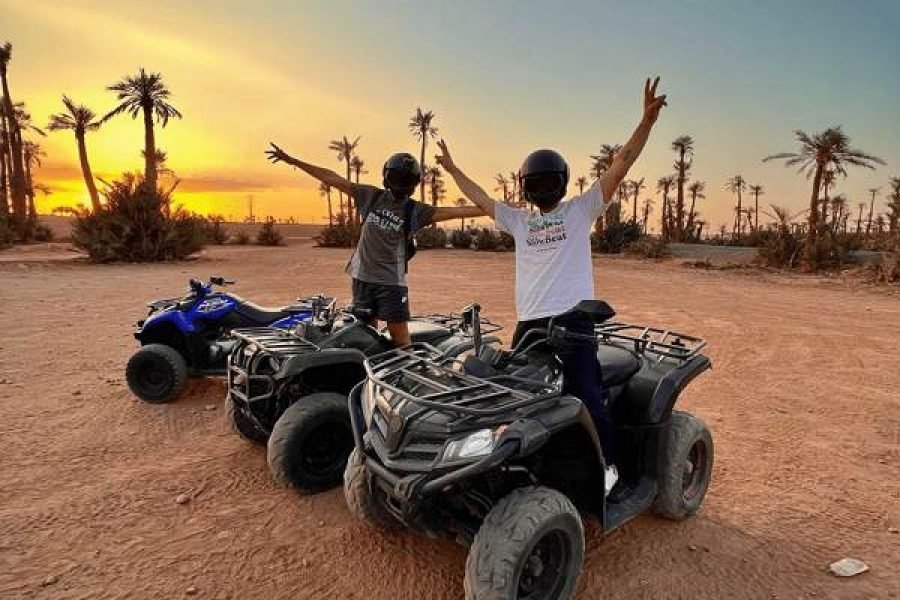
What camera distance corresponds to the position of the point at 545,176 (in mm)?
3125

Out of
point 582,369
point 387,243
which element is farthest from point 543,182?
point 387,243

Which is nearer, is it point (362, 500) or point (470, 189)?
point (362, 500)

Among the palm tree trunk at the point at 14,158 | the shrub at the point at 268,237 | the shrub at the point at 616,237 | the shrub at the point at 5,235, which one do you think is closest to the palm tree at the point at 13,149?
the palm tree trunk at the point at 14,158

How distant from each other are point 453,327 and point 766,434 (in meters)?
2.91

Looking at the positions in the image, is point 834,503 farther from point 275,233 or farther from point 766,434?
point 275,233

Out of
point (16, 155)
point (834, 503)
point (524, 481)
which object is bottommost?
point (834, 503)

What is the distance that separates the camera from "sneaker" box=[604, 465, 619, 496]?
10.2 ft

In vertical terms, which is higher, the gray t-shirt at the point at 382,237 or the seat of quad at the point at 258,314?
the gray t-shirt at the point at 382,237

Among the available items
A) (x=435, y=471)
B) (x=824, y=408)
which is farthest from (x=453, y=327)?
(x=824, y=408)

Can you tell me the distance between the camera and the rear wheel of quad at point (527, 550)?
2.28 metres

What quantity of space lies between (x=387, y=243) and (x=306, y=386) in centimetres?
129

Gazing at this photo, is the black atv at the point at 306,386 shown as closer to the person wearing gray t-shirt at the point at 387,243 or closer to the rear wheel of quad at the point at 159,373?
the person wearing gray t-shirt at the point at 387,243

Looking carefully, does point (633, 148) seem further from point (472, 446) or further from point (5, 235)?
point (5, 235)

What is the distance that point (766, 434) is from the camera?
5047mm
